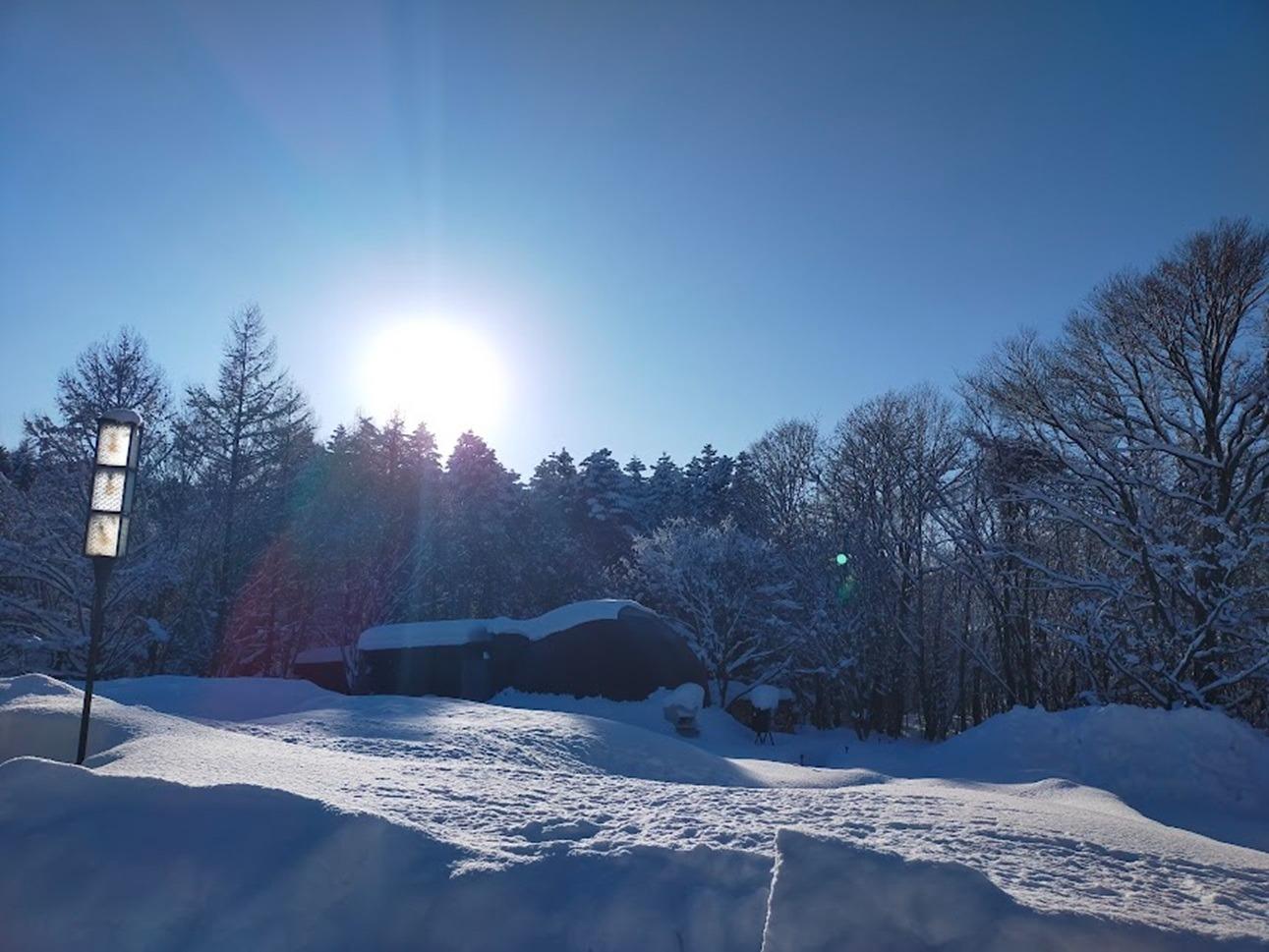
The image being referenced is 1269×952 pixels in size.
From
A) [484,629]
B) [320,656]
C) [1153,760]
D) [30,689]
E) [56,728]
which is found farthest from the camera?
[320,656]

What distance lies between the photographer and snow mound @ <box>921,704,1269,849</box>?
1149 centimetres

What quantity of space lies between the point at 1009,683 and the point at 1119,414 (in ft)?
31.4

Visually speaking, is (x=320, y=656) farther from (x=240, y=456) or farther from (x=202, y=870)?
(x=202, y=870)

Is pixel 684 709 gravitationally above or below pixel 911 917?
below

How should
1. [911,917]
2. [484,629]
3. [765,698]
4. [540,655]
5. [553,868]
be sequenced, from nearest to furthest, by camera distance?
[911,917] → [553,868] → [540,655] → [484,629] → [765,698]

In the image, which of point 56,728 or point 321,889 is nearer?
point 321,889

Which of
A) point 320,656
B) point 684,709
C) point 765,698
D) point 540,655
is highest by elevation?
point 540,655

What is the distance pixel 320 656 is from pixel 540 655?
10.5 metres

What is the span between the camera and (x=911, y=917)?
2598 millimetres

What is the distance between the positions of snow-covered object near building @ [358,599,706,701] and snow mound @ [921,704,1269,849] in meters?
10.4

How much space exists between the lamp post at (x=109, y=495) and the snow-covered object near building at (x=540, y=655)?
16.1m

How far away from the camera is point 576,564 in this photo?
118 feet

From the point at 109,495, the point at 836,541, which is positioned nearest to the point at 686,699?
the point at 836,541

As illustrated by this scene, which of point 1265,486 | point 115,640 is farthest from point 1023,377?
point 115,640
